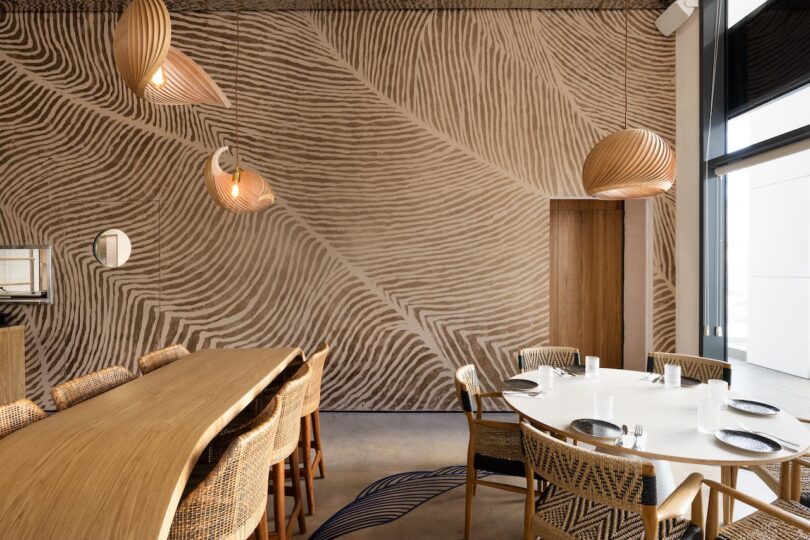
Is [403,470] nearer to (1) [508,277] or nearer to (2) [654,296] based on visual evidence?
(1) [508,277]

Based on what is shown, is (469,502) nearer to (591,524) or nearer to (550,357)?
(591,524)

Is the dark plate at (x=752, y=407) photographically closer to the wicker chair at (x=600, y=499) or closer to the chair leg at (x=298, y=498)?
the wicker chair at (x=600, y=499)

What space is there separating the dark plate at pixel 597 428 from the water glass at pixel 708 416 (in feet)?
1.25

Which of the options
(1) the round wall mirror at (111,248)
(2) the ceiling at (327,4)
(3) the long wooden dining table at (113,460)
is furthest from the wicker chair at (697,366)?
(1) the round wall mirror at (111,248)

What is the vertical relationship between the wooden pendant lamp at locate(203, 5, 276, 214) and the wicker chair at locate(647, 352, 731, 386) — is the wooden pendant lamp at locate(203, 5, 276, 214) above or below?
above

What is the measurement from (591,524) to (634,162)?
170 cm

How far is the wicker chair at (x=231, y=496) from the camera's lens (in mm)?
1139

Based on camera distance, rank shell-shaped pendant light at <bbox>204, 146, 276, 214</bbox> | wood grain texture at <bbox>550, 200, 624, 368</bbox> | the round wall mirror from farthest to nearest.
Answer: wood grain texture at <bbox>550, 200, 624, 368</bbox>
the round wall mirror
shell-shaped pendant light at <bbox>204, 146, 276, 214</bbox>

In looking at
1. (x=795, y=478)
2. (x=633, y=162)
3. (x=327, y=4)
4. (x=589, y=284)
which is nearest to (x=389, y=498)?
(x=795, y=478)

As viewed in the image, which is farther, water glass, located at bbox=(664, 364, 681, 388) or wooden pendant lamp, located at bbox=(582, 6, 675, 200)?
water glass, located at bbox=(664, 364, 681, 388)

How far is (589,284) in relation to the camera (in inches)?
193

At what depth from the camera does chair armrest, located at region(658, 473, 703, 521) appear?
1.43m

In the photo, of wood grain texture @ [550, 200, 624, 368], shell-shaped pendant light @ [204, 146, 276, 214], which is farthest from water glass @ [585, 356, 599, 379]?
shell-shaped pendant light @ [204, 146, 276, 214]

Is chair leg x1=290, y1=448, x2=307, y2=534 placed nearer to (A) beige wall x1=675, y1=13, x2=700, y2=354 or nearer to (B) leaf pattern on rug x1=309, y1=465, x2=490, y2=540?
(B) leaf pattern on rug x1=309, y1=465, x2=490, y2=540
